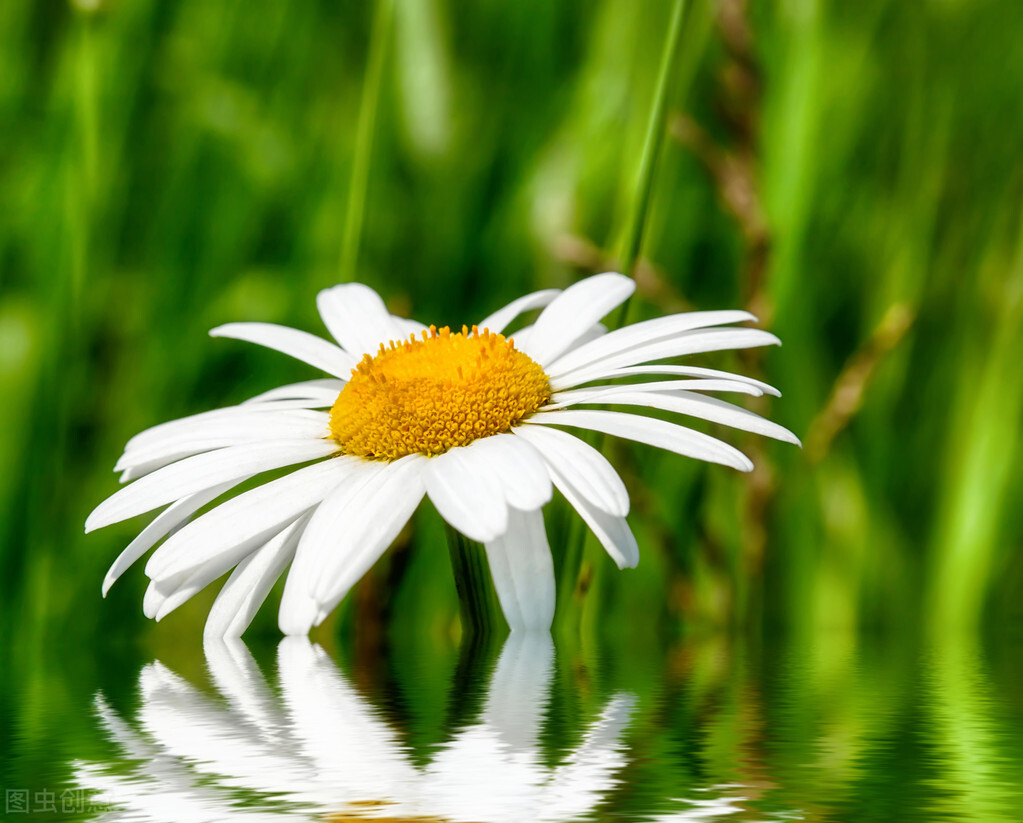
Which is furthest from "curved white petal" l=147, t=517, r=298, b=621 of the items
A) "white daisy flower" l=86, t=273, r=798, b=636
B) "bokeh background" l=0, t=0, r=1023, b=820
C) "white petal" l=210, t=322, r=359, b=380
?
"bokeh background" l=0, t=0, r=1023, b=820

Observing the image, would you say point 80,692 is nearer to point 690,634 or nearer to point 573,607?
point 573,607

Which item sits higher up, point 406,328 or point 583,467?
point 406,328

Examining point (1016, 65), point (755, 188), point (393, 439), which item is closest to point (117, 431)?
point (393, 439)

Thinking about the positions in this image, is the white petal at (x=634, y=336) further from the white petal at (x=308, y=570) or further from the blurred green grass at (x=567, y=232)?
the blurred green grass at (x=567, y=232)

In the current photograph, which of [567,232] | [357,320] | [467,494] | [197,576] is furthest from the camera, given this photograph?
[567,232]

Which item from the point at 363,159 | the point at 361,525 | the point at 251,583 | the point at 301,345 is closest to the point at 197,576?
the point at 251,583

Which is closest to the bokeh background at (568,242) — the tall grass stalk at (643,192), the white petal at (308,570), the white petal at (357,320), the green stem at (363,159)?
the green stem at (363,159)

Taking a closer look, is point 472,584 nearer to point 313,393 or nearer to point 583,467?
point 583,467
